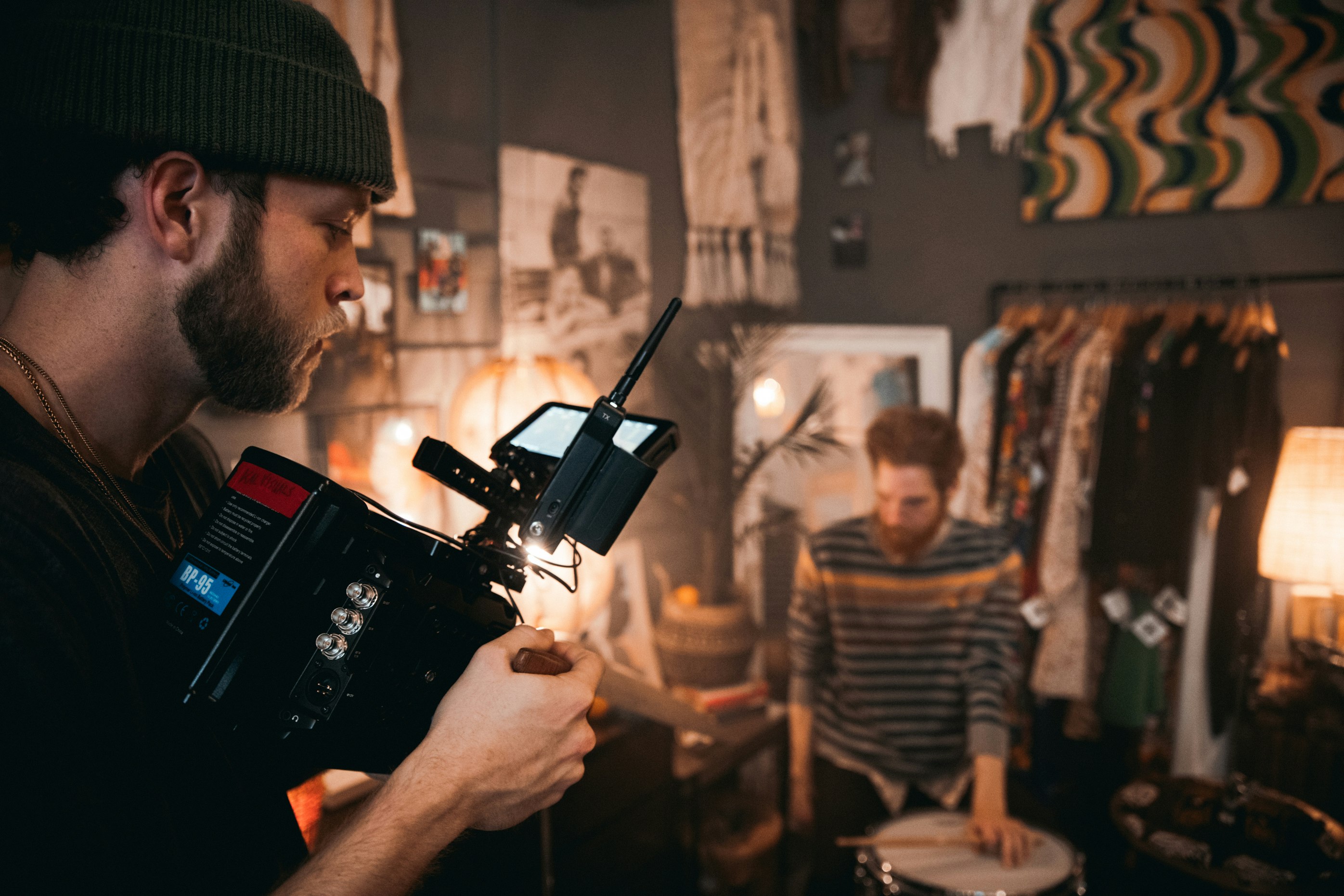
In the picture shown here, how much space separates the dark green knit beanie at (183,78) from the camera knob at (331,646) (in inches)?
19.9

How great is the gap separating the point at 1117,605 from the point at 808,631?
137 cm

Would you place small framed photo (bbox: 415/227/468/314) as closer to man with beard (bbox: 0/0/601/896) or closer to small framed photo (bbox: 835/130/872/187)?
man with beard (bbox: 0/0/601/896)

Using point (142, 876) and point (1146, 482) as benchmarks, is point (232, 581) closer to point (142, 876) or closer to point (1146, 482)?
point (142, 876)

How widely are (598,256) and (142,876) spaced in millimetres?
2154

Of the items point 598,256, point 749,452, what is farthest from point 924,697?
point 598,256

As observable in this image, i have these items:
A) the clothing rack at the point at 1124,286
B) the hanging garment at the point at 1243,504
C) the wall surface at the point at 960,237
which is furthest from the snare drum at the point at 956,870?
the wall surface at the point at 960,237

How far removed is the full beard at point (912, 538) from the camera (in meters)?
2.28

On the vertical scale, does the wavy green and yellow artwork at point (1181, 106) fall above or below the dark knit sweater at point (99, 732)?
above

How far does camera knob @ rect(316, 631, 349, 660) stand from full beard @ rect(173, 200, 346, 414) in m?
0.33

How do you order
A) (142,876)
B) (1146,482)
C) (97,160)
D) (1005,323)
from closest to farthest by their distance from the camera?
(142,876), (97,160), (1146,482), (1005,323)

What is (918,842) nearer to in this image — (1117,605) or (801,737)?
(801,737)

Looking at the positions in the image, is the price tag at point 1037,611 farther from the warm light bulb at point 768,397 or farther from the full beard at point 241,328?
the full beard at point 241,328

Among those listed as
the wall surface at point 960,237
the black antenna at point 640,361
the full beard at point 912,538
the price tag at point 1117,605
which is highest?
the wall surface at point 960,237

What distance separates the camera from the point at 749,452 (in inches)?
107
